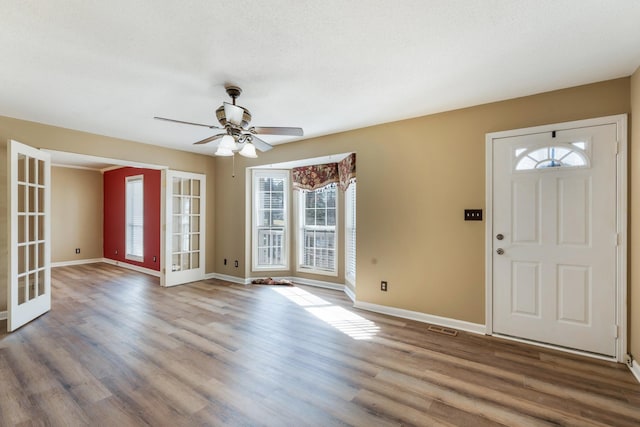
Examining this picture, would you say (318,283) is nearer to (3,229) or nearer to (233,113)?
(233,113)

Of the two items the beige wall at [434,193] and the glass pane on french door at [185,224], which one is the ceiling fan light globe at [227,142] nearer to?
the beige wall at [434,193]

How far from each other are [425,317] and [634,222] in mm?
2079

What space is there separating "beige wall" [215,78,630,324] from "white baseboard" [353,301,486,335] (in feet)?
0.17

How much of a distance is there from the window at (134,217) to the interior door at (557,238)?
686cm

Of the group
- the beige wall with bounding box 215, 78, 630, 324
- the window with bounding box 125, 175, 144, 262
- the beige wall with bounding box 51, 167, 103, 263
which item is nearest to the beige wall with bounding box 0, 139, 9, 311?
the window with bounding box 125, 175, 144, 262

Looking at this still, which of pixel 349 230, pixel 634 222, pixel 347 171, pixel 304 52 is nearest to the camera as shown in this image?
pixel 304 52

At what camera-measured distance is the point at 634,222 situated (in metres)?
2.37

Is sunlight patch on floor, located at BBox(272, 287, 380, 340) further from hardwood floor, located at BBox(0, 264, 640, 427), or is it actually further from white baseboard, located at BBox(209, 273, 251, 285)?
white baseboard, located at BBox(209, 273, 251, 285)

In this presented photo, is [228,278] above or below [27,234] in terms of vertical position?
below

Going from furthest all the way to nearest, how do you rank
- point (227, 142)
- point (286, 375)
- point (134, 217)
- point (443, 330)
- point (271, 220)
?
point (134, 217), point (271, 220), point (443, 330), point (227, 142), point (286, 375)

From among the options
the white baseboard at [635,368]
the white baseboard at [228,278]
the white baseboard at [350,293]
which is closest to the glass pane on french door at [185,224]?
the white baseboard at [228,278]

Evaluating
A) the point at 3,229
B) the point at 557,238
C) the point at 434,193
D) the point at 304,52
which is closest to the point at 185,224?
the point at 3,229

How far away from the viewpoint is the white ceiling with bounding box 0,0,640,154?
65.5 inches

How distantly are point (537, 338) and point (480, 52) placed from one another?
108 inches
